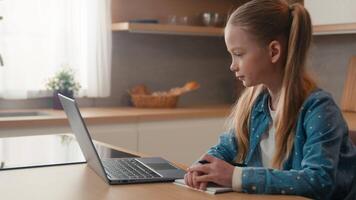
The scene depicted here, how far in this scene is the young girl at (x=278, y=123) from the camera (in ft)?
4.01

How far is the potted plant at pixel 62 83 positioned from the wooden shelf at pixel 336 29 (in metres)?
1.39

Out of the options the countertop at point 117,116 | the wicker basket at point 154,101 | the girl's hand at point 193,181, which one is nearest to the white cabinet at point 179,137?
the countertop at point 117,116

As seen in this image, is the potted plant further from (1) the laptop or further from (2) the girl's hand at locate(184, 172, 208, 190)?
(2) the girl's hand at locate(184, 172, 208, 190)

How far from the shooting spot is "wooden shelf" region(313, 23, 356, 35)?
294 cm

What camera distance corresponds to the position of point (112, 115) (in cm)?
278

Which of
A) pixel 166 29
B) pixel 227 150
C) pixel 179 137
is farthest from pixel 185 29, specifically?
pixel 227 150

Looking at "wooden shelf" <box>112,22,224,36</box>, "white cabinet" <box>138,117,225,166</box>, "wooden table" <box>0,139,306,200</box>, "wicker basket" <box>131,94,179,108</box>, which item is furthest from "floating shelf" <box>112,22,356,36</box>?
"wooden table" <box>0,139,306,200</box>

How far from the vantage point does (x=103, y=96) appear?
3221mm

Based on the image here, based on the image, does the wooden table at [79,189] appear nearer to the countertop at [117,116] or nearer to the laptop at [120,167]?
the laptop at [120,167]

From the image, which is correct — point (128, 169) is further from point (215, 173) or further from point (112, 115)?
point (112, 115)

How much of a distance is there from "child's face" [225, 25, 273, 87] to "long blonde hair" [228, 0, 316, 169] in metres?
0.02

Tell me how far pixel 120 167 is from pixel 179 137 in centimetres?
154

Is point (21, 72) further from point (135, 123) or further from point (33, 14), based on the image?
point (135, 123)

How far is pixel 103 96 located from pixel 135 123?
0.45 metres
